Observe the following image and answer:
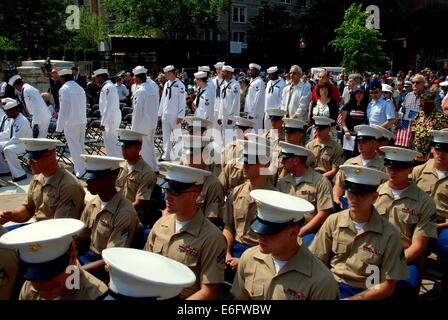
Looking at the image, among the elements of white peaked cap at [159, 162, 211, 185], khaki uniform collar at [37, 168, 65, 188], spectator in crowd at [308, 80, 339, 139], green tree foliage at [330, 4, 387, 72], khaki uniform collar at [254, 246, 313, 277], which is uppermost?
green tree foliage at [330, 4, 387, 72]

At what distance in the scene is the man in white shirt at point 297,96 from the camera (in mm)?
9680

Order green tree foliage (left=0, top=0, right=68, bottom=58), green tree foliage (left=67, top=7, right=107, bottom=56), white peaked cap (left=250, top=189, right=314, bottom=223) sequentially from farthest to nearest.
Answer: green tree foliage (left=67, top=7, right=107, bottom=56), green tree foliage (left=0, top=0, right=68, bottom=58), white peaked cap (left=250, top=189, right=314, bottom=223)

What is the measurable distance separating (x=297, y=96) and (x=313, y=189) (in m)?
5.37

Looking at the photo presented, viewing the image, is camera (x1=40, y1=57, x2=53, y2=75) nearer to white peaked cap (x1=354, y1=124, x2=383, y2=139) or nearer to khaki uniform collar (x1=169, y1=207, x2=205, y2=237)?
white peaked cap (x1=354, y1=124, x2=383, y2=139)

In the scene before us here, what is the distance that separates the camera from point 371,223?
3438mm

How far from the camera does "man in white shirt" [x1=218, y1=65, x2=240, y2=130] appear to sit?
10.9 m

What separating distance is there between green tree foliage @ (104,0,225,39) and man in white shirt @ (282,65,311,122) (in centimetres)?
3104

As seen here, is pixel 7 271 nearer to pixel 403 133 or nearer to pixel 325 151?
pixel 325 151

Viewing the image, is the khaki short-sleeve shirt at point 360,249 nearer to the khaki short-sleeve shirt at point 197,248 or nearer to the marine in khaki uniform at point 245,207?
the marine in khaki uniform at point 245,207

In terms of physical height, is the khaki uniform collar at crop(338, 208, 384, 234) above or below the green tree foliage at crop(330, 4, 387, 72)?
below

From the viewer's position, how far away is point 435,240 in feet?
13.5

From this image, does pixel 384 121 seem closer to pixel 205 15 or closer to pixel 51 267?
pixel 51 267

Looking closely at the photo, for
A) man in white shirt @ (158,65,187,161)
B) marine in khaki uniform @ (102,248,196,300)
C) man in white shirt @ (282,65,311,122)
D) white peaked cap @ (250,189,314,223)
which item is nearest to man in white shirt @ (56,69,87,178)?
man in white shirt @ (158,65,187,161)
